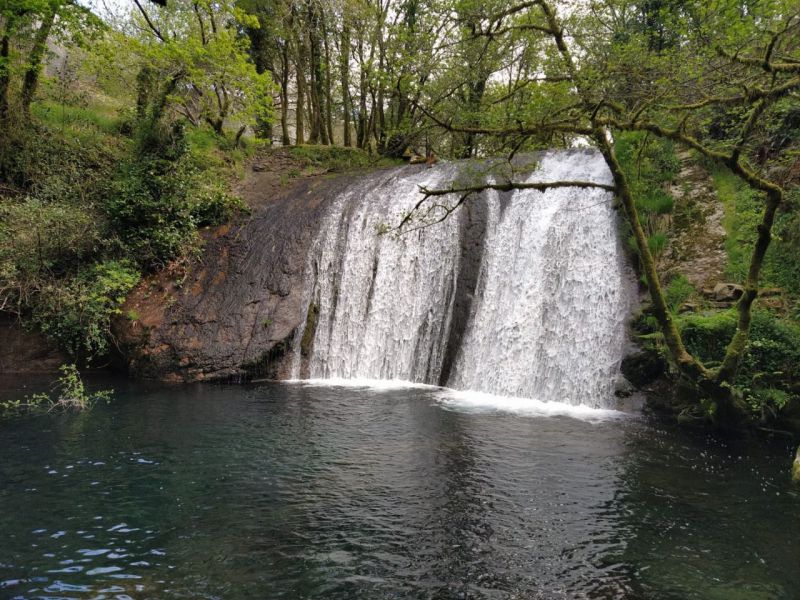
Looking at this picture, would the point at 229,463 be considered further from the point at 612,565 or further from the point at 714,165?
the point at 714,165

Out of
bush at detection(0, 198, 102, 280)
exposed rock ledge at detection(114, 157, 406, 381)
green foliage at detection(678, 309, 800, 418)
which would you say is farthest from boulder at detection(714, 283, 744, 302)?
bush at detection(0, 198, 102, 280)

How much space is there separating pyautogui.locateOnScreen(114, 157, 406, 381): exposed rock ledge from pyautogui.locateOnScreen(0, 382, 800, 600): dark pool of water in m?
3.55

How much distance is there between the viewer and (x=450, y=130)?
809cm

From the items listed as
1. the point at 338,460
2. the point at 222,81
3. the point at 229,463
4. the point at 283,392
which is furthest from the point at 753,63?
the point at 222,81

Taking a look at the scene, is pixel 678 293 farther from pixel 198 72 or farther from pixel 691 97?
pixel 198 72

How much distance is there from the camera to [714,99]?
705cm

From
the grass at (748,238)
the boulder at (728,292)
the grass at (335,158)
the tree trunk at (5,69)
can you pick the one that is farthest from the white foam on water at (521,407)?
the tree trunk at (5,69)

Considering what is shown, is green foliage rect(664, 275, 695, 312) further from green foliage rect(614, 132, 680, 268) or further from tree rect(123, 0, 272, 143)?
tree rect(123, 0, 272, 143)

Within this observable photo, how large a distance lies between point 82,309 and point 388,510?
10450 millimetres

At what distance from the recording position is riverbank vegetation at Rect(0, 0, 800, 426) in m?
7.74

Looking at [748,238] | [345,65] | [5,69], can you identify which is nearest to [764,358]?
[748,238]

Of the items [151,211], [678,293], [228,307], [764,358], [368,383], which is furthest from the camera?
[151,211]

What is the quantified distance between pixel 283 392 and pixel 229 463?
441 centimetres

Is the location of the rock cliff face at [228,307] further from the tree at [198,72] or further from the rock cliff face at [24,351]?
the tree at [198,72]
